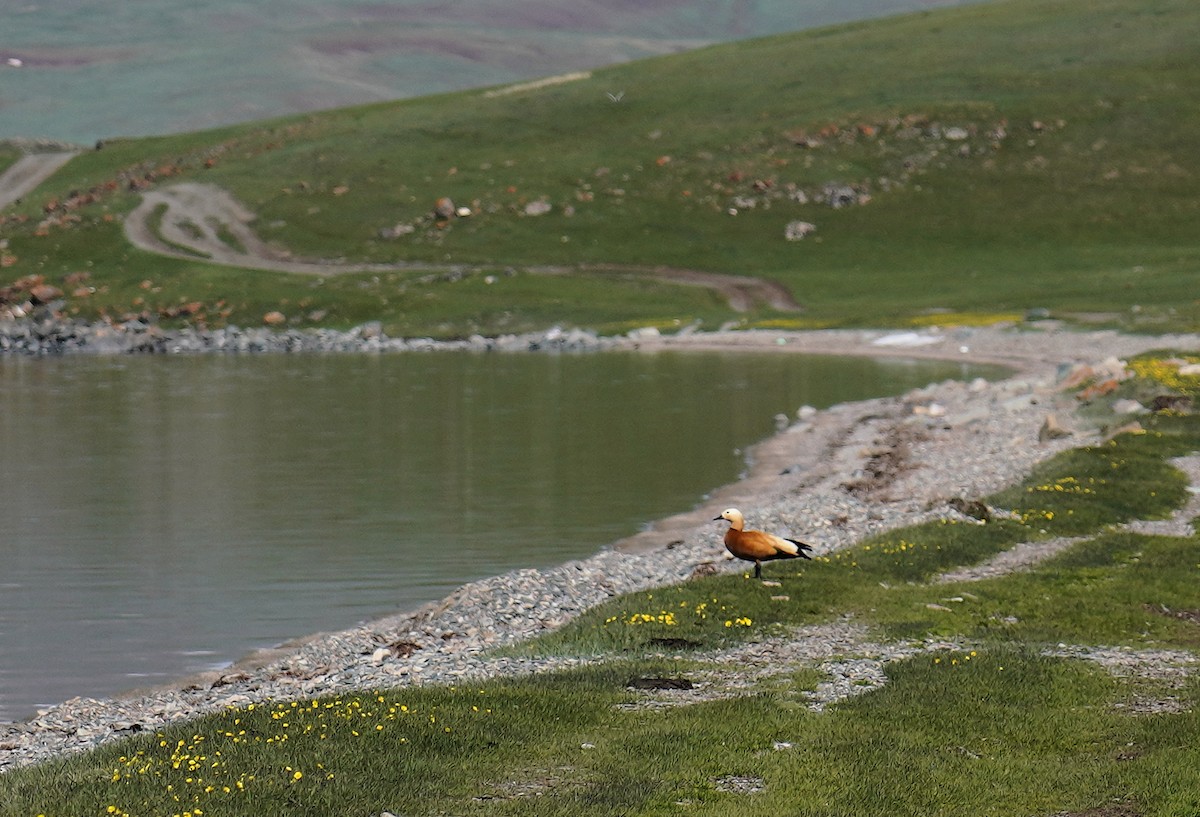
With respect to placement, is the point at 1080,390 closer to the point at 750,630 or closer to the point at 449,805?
the point at 750,630

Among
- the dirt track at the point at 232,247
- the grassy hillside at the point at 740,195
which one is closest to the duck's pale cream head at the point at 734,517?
the grassy hillside at the point at 740,195

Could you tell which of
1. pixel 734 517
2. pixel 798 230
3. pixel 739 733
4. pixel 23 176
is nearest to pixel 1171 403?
pixel 734 517

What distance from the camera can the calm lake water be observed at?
32750 mm

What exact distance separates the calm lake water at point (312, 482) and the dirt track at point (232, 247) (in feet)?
112

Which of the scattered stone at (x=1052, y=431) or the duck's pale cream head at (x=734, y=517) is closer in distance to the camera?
the duck's pale cream head at (x=734, y=517)

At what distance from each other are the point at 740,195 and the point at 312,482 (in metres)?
108

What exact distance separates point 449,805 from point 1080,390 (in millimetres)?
50253

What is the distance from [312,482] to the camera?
51.9 m

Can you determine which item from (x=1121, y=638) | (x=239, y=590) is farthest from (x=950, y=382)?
(x=1121, y=638)

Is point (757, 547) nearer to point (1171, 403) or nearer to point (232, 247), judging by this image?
point (1171, 403)

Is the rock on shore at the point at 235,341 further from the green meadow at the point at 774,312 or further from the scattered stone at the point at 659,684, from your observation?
the scattered stone at the point at 659,684

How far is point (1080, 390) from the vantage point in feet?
203

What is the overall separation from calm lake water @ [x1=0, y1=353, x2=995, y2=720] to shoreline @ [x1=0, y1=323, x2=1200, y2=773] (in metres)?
1.95

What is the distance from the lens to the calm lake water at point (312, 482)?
32.8m
